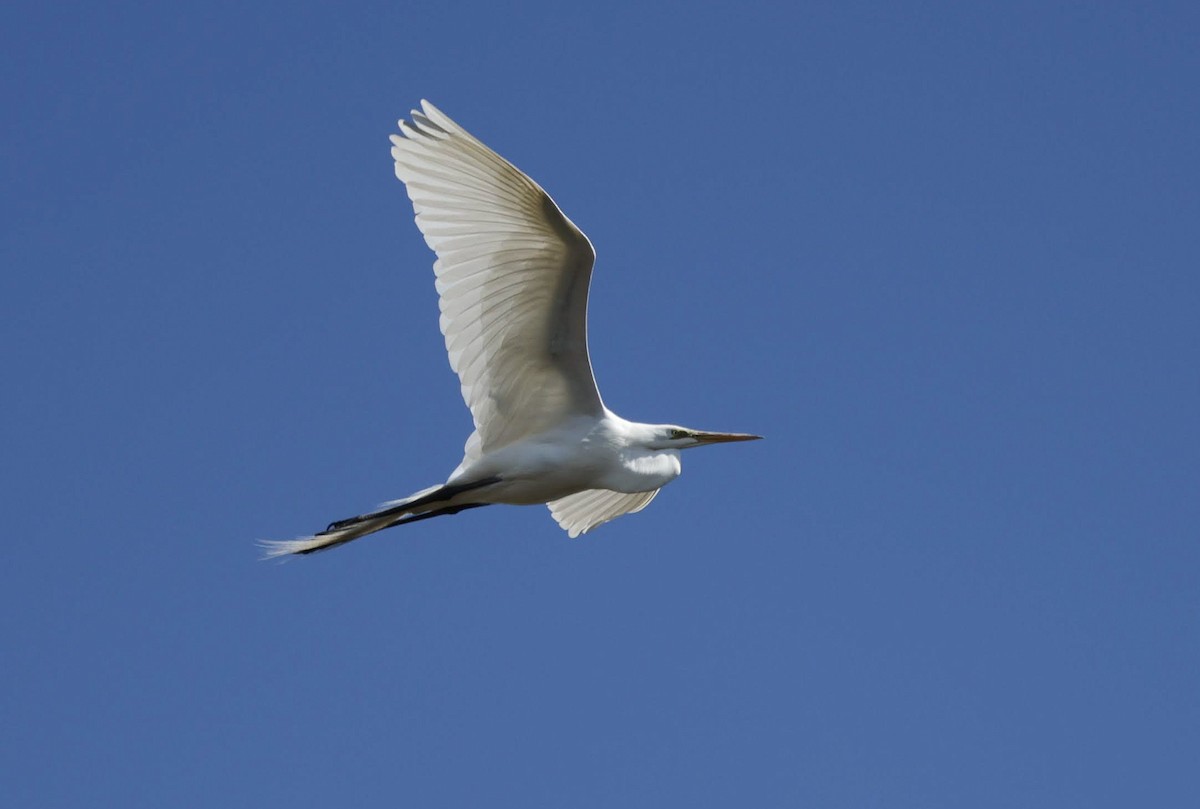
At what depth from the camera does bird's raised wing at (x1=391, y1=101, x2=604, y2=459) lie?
34.9 feet

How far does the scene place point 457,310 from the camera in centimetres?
1099

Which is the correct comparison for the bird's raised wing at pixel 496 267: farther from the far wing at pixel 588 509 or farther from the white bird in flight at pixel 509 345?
the far wing at pixel 588 509

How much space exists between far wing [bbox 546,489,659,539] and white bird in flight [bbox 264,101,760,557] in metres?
0.65

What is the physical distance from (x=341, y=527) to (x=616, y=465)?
1976 millimetres

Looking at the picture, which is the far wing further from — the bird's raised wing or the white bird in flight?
the bird's raised wing

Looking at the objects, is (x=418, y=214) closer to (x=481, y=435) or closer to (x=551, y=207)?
(x=551, y=207)

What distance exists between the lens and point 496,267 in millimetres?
10875

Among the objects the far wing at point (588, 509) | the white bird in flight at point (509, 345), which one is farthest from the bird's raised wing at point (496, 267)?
the far wing at point (588, 509)

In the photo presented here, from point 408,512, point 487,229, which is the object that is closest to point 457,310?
point 487,229

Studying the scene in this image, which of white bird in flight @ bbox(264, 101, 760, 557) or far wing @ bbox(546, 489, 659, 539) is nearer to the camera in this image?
white bird in flight @ bbox(264, 101, 760, 557)

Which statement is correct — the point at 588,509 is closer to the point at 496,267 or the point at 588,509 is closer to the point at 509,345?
the point at 509,345

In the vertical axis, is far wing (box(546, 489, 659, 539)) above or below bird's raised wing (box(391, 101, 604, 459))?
below

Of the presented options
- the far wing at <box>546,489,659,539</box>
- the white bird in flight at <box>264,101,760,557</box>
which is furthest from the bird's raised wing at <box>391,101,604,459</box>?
the far wing at <box>546,489,659,539</box>

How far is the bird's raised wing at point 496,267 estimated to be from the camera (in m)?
10.6
